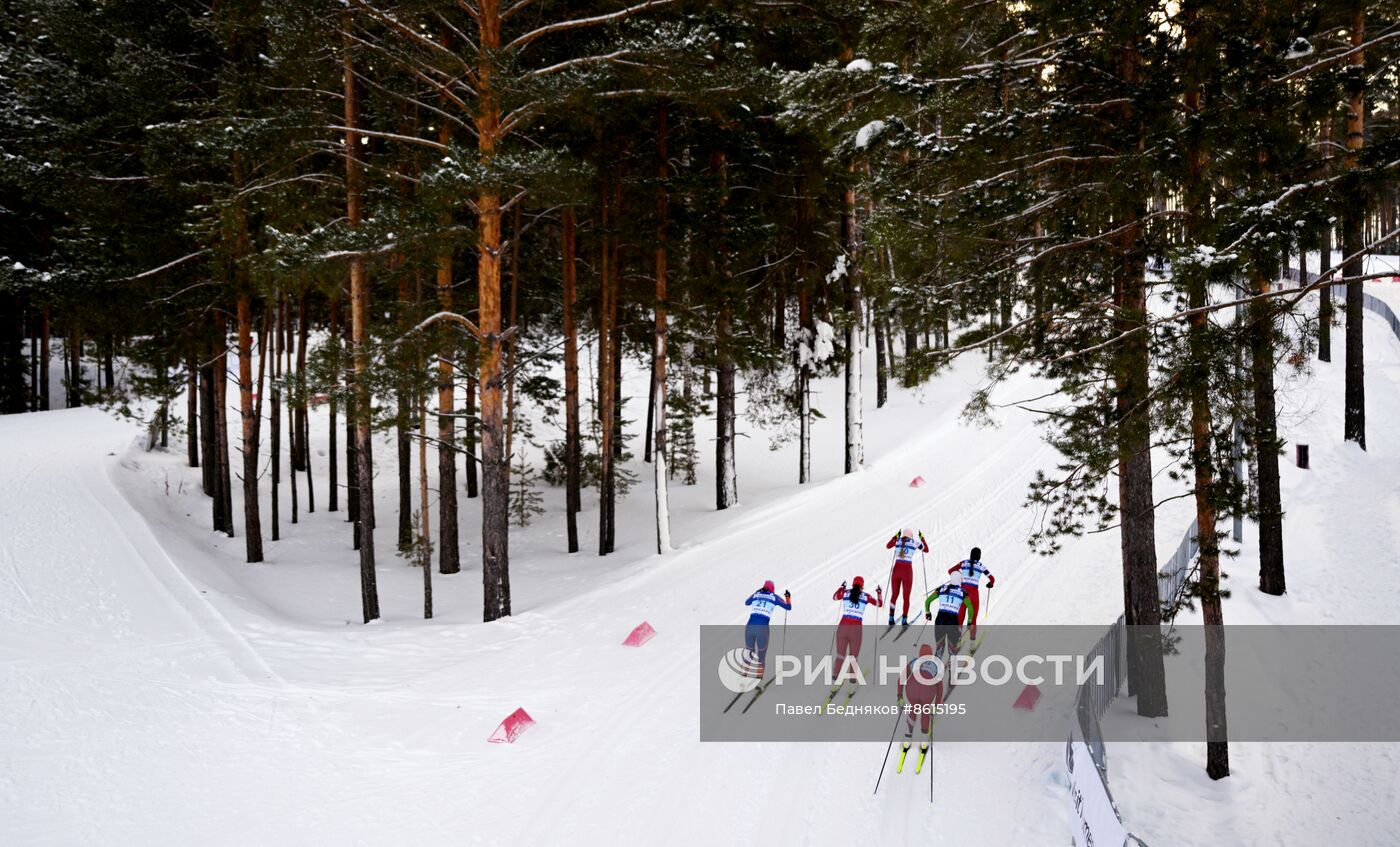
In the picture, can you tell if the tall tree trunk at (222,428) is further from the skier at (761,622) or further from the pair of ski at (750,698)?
the pair of ski at (750,698)

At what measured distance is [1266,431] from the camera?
7.52 meters

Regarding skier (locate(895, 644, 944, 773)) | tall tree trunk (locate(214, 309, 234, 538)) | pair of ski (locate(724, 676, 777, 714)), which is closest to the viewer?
skier (locate(895, 644, 944, 773))

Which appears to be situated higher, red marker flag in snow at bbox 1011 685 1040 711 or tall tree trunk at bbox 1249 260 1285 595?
tall tree trunk at bbox 1249 260 1285 595

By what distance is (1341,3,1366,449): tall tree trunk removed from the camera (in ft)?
19.4

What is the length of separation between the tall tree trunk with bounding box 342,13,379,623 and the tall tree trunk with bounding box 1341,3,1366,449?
35.9 ft

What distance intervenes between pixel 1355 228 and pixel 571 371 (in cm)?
1606

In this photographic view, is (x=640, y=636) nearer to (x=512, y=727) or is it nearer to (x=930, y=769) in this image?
(x=512, y=727)

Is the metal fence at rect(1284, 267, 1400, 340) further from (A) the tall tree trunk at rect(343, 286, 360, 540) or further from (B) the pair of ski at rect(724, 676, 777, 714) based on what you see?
(A) the tall tree trunk at rect(343, 286, 360, 540)

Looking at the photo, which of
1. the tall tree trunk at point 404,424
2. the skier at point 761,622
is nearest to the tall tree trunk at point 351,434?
the tall tree trunk at point 404,424

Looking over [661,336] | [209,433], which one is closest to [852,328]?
[661,336]

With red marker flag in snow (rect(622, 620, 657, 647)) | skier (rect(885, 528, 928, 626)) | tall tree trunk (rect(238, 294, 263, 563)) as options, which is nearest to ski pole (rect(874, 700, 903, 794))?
skier (rect(885, 528, 928, 626))

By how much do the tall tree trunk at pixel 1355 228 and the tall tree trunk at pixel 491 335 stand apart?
9.48m

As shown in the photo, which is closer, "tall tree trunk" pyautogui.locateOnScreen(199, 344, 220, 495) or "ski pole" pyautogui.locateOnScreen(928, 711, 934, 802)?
"ski pole" pyautogui.locateOnScreen(928, 711, 934, 802)

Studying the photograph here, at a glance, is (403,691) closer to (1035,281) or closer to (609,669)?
(609,669)
